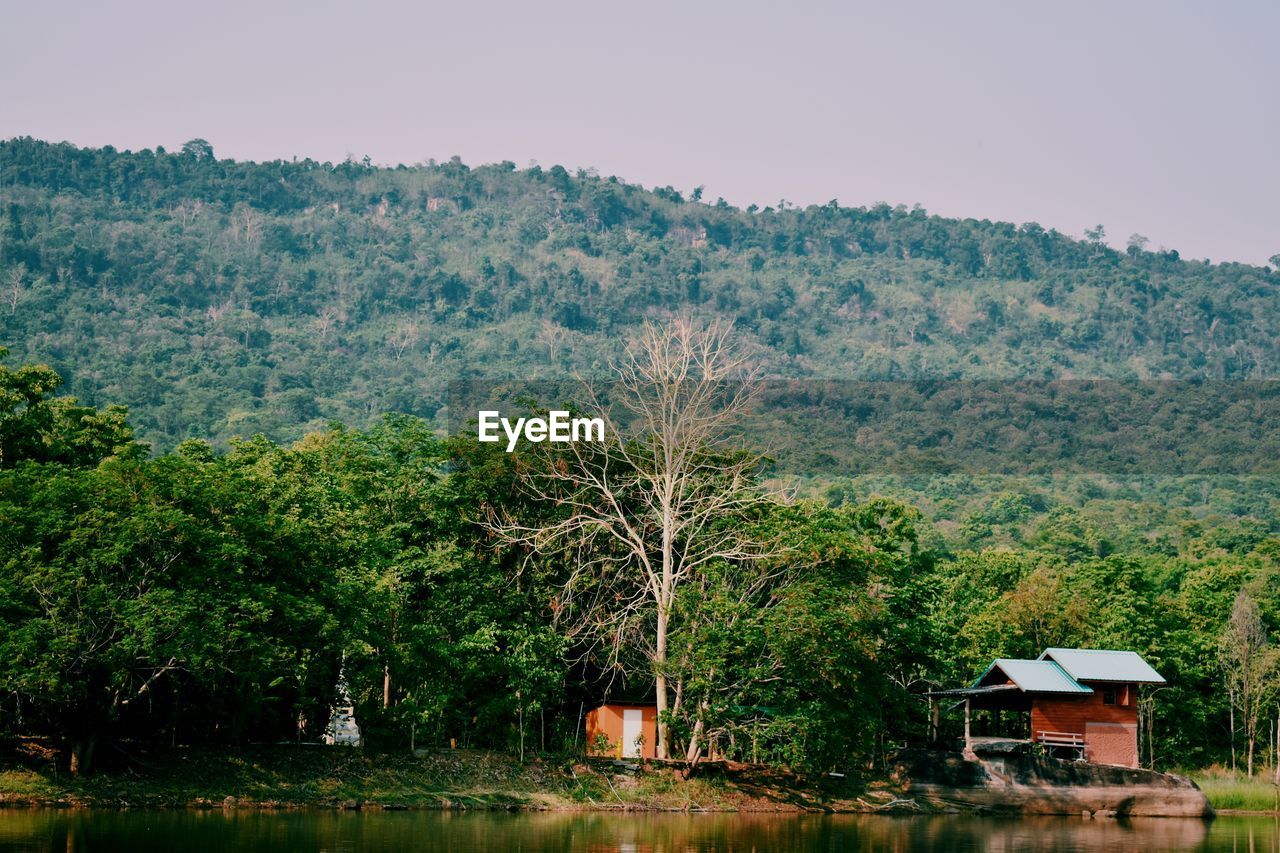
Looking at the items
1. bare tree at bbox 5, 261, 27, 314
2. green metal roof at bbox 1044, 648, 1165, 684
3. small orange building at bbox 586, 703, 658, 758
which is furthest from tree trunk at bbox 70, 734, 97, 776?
bare tree at bbox 5, 261, 27, 314

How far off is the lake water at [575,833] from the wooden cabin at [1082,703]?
5.22 metres

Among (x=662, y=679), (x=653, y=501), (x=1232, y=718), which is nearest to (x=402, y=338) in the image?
(x=1232, y=718)

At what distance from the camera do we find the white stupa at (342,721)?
123 feet

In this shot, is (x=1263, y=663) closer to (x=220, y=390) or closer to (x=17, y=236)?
(x=220, y=390)

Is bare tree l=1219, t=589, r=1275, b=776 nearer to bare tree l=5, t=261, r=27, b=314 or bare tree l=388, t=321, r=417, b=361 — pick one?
bare tree l=5, t=261, r=27, b=314

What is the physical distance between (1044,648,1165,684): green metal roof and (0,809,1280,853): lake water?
5.93 meters

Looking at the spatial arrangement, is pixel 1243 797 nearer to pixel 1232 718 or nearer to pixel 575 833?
pixel 1232 718

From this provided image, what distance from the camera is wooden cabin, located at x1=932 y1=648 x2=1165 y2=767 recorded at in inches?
1686

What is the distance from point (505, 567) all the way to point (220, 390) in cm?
8916

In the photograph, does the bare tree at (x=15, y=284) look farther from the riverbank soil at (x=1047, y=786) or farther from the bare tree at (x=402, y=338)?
the riverbank soil at (x=1047, y=786)

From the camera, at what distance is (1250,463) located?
11844cm

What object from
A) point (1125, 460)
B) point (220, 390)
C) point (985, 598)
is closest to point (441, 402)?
point (220, 390)

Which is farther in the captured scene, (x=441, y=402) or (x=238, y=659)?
(x=441, y=402)

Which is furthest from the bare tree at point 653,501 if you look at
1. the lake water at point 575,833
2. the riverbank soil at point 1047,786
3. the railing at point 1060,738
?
the railing at point 1060,738
